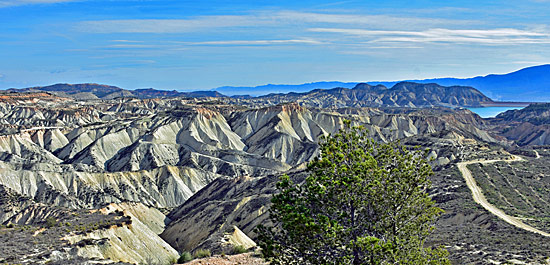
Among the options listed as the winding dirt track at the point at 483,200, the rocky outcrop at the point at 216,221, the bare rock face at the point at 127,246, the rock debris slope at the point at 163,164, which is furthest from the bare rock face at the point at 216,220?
the winding dirt track at the point at 483,200

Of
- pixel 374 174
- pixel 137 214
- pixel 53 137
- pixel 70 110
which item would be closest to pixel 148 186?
pixel 137 214

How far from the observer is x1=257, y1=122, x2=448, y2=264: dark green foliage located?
15.0 m

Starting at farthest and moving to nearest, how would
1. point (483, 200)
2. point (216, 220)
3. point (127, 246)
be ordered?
point (216, 220) < point (483, 200) < point (127, 246)

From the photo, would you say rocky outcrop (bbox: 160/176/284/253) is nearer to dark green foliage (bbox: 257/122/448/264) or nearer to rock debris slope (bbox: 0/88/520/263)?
rock debris slope (bbox: 0/88/520/263)

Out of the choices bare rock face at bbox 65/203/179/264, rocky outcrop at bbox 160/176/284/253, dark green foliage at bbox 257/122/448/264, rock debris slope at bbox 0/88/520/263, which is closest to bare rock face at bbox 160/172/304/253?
rocky outcrop at bbox 160/176/284/253

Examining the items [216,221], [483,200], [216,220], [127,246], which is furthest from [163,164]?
[483,200]

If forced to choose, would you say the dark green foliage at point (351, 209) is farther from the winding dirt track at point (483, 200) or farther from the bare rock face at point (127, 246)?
the winding dirt track at point (483, 200)

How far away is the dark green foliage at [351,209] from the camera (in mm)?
14953

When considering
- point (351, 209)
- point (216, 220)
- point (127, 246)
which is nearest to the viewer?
point (351, 209)

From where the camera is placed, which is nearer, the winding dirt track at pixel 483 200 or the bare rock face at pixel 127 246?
the bare rock face at pixel 127 246

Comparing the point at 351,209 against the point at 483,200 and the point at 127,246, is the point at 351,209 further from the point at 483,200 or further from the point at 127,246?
the point at 483,200

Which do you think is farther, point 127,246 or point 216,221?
point 216,221

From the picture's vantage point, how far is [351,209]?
15.5 meters

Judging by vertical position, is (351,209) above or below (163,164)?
above
